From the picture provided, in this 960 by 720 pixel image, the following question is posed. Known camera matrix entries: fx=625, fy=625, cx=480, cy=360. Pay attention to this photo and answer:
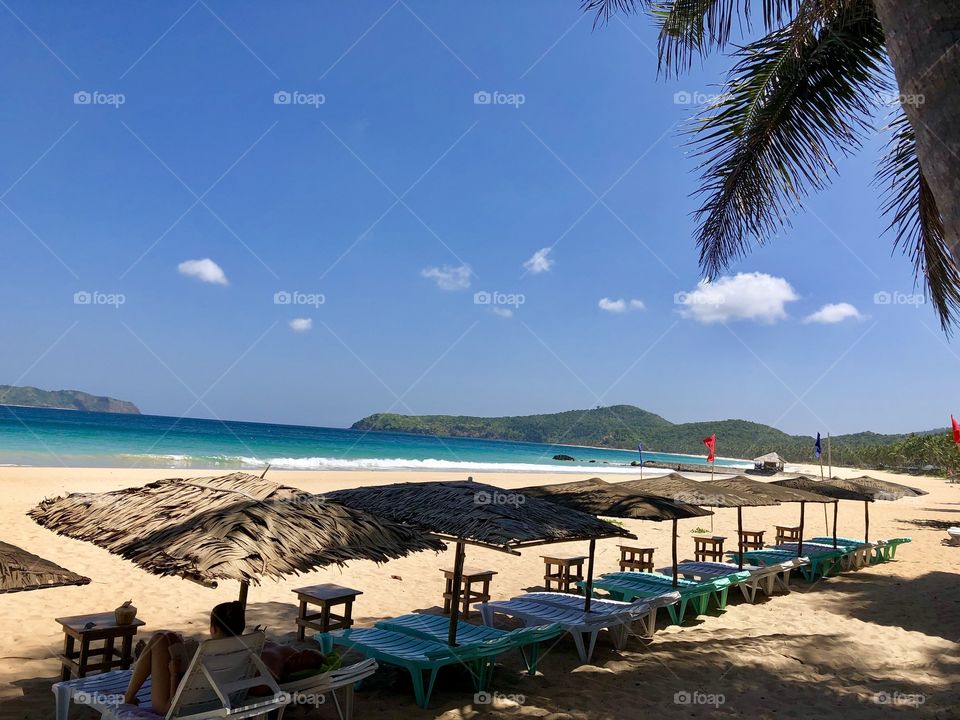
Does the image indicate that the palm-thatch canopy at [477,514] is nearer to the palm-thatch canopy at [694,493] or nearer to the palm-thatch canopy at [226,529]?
the palm-thatch canopy at [226,529]

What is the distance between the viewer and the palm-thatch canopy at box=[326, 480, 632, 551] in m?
4.90

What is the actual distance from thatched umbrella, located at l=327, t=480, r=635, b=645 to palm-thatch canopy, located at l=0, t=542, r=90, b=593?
242cm

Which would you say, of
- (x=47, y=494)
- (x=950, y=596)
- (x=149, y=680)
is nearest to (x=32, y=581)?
(x=149, y=680)

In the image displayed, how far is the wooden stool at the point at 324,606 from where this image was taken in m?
6.08

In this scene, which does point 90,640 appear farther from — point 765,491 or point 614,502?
point 765,491

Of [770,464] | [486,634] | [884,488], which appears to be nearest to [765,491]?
[884,488]

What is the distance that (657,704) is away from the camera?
5074mm

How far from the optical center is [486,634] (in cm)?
545

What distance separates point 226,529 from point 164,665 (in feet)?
2.75

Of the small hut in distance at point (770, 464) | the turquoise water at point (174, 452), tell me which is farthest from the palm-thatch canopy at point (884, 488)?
the small hut in distance at point (770, 464)

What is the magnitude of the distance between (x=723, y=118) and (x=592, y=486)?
4.54 meters

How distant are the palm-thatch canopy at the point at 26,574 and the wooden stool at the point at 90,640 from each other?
1.30 meters

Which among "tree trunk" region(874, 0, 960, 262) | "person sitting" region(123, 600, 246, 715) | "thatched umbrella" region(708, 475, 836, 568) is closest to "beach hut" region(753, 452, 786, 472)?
"thatched umbrella" region(708, 475, 836, 568)

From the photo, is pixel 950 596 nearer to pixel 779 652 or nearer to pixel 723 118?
pixel 779 652
